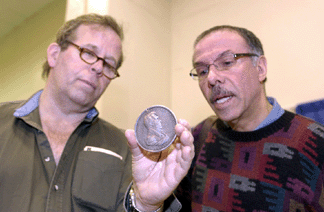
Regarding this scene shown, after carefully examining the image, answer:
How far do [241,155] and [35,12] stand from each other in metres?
3.72

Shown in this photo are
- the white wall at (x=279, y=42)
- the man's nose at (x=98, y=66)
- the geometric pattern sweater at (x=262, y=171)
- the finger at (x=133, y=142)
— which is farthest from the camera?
the white wall at (x=279, y=42)

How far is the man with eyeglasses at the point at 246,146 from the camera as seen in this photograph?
1383 mm

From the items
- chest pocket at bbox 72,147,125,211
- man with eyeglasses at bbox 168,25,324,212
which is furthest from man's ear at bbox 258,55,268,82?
chest pocket at bbox 72,147,125,211

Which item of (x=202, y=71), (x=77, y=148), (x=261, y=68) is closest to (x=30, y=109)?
(x=77, y=148)

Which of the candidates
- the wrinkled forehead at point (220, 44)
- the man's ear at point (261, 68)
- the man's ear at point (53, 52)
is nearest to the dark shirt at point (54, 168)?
the man's ear at point (53, 52)

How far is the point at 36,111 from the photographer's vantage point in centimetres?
172

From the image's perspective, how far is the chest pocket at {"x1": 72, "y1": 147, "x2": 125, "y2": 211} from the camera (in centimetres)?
152

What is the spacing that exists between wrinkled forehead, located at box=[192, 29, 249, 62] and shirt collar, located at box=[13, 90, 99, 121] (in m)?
0.93

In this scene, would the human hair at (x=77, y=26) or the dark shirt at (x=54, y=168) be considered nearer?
the dark shirt at (x=54, y=168)

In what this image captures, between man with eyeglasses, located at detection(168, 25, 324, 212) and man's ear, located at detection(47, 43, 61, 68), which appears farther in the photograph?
man's ear, located at detection(47, 43, 61, 68)

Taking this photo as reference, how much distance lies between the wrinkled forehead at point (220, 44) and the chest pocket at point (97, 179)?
38.0 inches

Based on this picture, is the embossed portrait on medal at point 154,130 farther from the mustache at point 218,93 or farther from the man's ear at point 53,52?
the man's ear at point 53,52

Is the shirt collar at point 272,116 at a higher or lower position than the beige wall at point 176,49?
lower

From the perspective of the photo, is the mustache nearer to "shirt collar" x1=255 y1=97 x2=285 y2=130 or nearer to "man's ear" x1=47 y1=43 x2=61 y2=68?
"shirt collar" x1=255 y1=97 x2=285 y2=130
